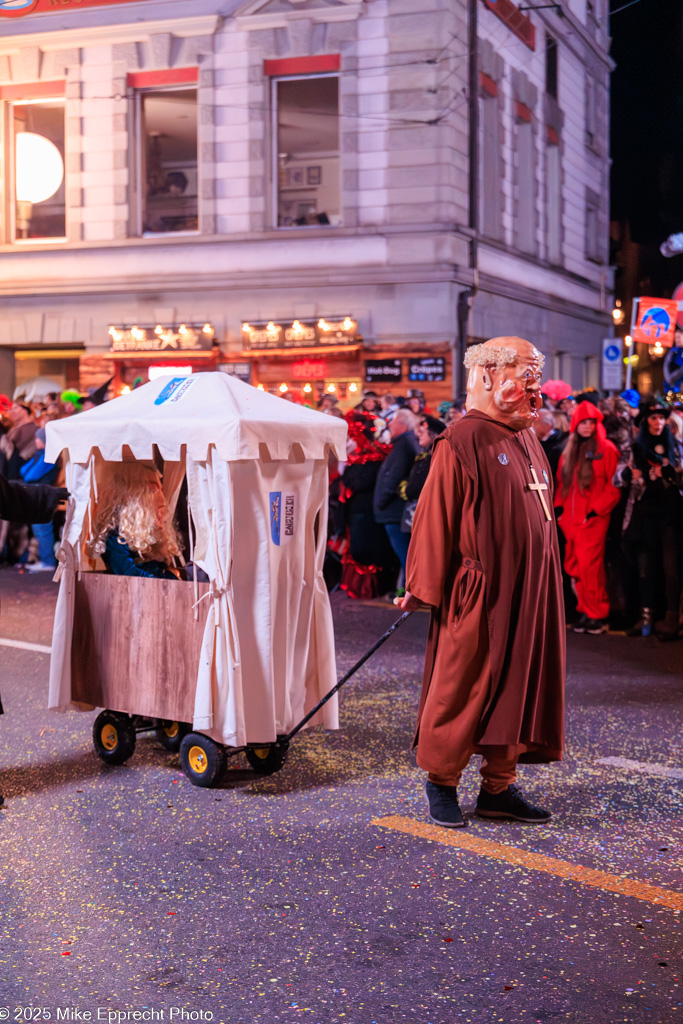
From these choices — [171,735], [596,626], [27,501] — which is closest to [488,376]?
[27,501]

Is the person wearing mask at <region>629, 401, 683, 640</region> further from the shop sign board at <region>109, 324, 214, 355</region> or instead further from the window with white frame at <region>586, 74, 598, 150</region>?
the window with white frame at <region>586, 74, 598, 150</region>

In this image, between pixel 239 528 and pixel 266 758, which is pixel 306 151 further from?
pixel 266 758

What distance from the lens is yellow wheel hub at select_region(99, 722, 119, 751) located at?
20.0ft

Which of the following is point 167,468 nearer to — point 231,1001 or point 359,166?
point 231,1001

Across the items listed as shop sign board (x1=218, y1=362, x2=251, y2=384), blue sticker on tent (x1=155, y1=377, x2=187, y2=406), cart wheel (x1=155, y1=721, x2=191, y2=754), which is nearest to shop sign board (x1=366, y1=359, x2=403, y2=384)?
shop sign board (x1=218, y1=362, x2=251, y2=384)

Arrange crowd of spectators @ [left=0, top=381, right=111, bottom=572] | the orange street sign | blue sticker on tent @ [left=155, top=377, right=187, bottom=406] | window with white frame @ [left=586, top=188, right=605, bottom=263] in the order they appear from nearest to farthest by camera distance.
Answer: blue sticker on tent @ [left=155, top=377, right=187, bottom=406] → crowd of spectators @ [left=0, top=381, right=111, bottom=572] → the orange street sign → window with white frame @ [left=586, top=188, right=605, bottom=263]

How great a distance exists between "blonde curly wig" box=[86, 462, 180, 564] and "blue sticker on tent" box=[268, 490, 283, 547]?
2.55 feet

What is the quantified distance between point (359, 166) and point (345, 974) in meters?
19.2

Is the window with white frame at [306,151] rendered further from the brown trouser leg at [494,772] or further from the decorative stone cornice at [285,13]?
the brown trouser leg at [494,772]

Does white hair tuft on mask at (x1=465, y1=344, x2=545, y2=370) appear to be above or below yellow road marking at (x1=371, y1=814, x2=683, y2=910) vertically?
above

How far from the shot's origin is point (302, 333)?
21469 millimetres

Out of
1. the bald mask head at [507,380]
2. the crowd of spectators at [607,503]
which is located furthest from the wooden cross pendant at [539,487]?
the crowd of spectators at [607,503]

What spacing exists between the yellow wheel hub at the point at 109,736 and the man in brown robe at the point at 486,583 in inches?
73.7

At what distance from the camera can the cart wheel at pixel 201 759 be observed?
5.60 meters
